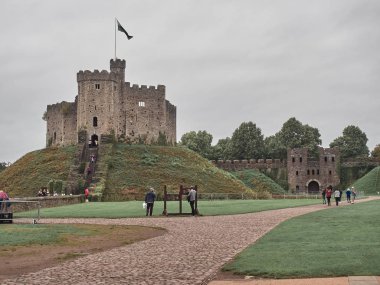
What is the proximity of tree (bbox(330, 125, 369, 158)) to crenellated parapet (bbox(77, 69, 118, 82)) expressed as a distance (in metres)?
65.9

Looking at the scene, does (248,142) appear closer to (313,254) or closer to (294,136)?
(294,136)

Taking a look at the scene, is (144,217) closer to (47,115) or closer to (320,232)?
(320,232)

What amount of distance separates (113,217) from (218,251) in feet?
52.9

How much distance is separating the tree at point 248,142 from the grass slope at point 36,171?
43352mm

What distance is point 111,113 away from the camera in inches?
2670

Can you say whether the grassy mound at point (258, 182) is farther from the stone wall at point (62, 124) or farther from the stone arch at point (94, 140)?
the stone wall at point (62, 124)

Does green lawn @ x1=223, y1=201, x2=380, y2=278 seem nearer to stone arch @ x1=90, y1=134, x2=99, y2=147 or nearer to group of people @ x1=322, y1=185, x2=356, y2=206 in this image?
group of people @ x1=322, y1=185, x2=356, y2=206

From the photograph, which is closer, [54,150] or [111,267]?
[111,267]

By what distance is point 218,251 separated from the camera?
Answer: 14.7m

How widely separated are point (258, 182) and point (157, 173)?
24.0m

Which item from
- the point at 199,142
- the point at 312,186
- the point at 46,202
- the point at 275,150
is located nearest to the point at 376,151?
the point at 275,150

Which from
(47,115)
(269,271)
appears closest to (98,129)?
(47,115)

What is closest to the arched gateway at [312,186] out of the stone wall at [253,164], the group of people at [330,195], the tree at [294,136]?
the stone wall at [253,164]

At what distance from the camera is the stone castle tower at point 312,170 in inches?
3590
